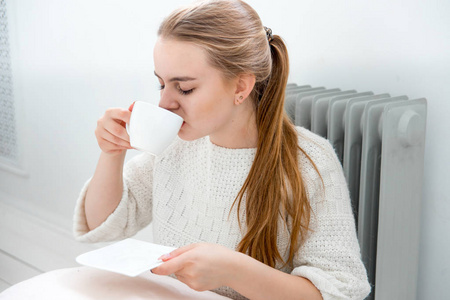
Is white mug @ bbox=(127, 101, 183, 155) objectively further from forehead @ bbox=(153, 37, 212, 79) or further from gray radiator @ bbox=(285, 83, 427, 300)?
gray radiator @ bbox=(285, 83, 427, 300)

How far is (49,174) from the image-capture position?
2.36m

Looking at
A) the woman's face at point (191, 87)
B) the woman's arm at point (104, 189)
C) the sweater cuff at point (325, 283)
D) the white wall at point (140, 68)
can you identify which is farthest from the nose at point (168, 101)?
the white wall at point (140, 68)

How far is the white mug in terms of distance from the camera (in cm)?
92

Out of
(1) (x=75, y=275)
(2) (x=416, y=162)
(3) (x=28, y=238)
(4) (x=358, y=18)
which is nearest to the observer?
(1) (x=75, y=275)

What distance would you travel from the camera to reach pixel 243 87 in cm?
102

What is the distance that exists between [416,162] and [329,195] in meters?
0.27

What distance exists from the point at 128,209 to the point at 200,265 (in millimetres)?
464

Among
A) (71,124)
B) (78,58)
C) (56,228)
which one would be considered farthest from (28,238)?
(78,58)

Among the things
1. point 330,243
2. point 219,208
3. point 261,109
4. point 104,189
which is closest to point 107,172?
point 104,189

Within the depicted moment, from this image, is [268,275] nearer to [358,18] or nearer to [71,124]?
[358,18]

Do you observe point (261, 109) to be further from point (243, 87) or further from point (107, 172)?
point (107, 172)

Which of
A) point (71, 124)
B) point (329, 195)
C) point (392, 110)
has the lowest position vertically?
point (71, 124)

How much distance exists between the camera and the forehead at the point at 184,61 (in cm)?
95

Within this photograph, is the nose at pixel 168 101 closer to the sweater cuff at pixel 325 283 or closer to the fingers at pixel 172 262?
the fingers at pixel 172 262
